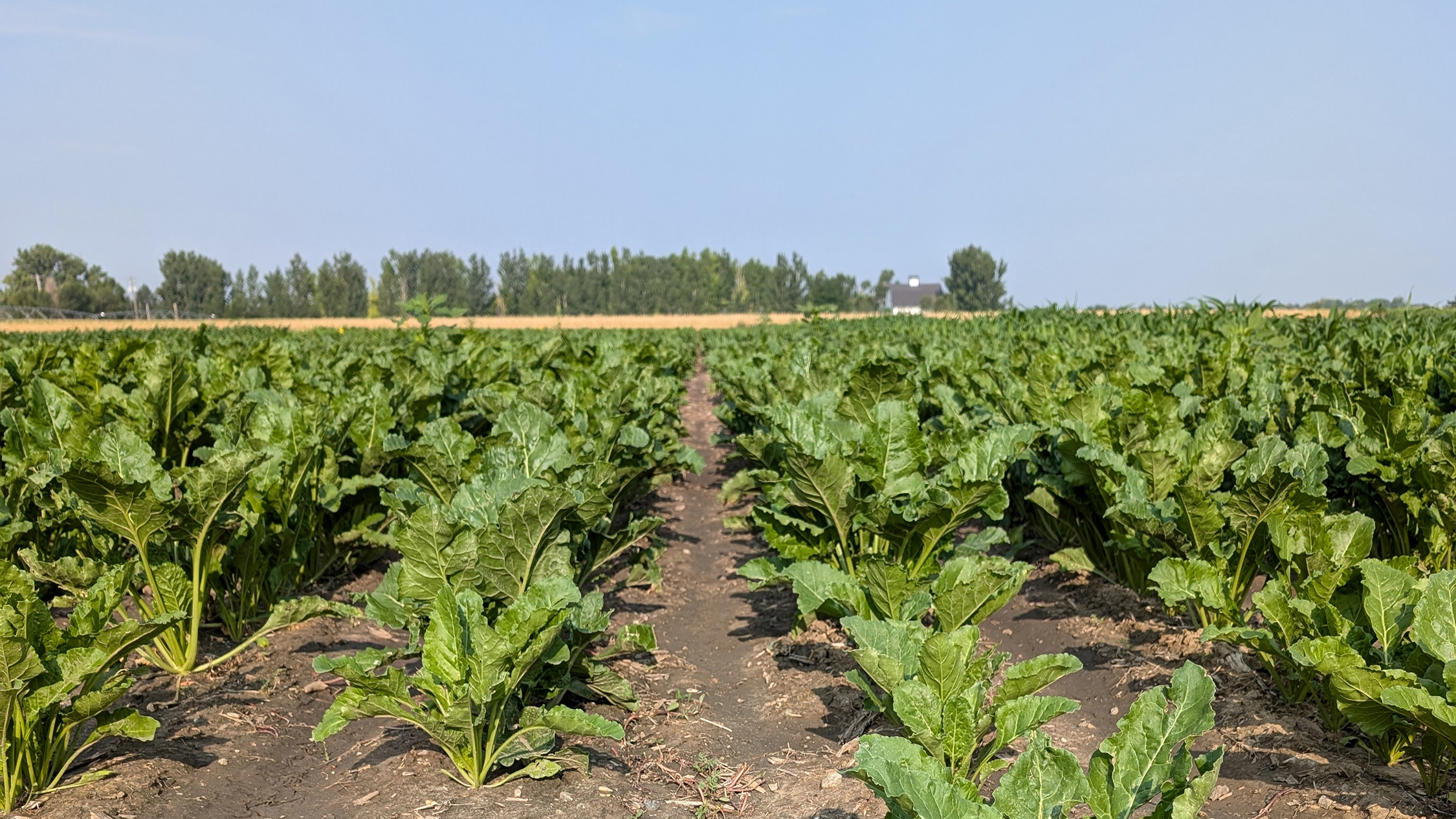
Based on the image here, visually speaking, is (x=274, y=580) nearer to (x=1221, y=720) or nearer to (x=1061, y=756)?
(x=1061, y=756)

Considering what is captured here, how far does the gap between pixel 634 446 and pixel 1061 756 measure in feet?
12.4

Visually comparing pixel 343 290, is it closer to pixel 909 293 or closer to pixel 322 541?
pixel 909 293

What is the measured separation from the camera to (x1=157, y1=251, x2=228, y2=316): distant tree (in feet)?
312

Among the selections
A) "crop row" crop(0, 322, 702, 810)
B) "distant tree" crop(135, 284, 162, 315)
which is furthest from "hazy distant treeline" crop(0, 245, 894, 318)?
"crop row" crop(0, 322, 702, 810)

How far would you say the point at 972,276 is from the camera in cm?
9231

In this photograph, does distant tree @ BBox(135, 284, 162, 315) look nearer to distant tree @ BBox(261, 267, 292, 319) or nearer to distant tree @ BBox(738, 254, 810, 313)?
distant tree @ BBox(261, 267, 292, 319)

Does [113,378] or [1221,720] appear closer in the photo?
[1221,720]

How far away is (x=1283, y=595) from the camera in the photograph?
2787 millimetres

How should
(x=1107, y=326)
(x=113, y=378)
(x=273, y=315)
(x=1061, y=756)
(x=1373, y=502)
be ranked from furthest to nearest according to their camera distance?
(x=273, y=315) → (x=1107, y=326) → (x=113, y=378) → (x=1373, y=502) → (x=1061, y=756)

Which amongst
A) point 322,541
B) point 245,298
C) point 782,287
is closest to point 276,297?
point 245,298

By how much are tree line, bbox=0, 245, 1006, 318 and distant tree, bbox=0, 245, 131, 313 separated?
137 millimetres

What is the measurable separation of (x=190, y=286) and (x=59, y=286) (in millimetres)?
15682

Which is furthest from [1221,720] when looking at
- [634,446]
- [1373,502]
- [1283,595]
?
[634,446]

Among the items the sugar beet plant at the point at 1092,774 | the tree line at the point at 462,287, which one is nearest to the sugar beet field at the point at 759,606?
the sugar beet plant at the point at 1092,774
